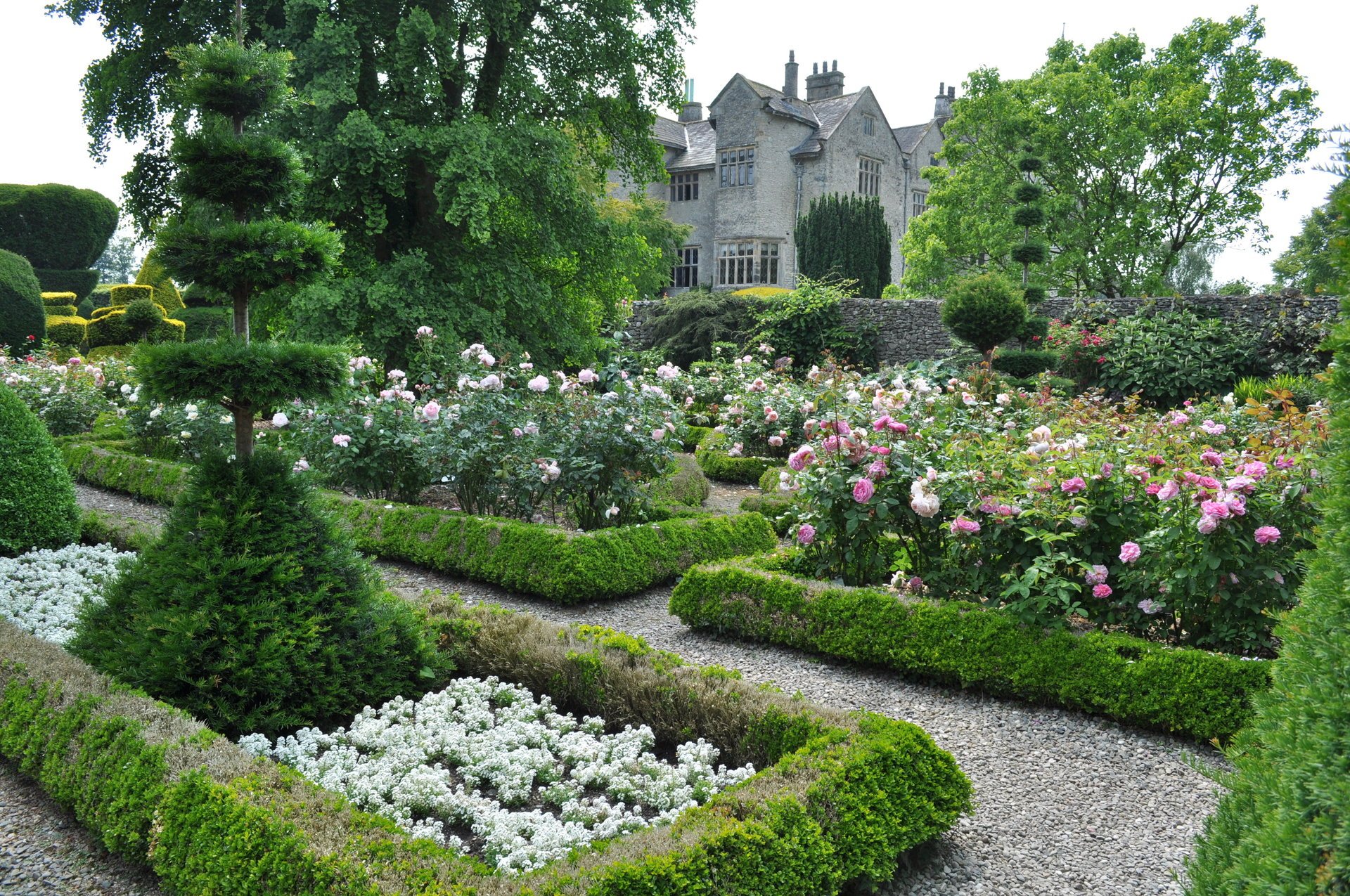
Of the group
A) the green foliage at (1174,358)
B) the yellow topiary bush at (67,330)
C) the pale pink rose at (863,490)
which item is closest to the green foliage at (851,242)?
the green foliage at (1174,358)

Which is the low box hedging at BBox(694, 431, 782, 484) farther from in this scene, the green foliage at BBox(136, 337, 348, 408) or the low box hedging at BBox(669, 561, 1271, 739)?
the green foliage at BBox(136, 337, 348, 408)

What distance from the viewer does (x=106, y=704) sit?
129 inches

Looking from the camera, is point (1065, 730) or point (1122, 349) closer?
point (1065, 730)

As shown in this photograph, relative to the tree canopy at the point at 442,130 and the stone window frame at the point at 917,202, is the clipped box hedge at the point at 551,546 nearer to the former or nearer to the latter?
the tree canopy at the point at 442,130

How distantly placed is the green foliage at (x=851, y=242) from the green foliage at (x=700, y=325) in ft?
31.3

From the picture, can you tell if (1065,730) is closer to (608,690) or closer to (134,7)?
(608,690)

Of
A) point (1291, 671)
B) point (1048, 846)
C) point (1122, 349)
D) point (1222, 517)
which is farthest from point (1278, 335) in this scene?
point (1291, 671)

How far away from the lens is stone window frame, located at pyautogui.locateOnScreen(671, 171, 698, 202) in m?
35.5

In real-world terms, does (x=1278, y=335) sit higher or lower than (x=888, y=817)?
higher

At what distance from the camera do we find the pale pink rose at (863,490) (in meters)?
4.70

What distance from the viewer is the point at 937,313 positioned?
17.3 m

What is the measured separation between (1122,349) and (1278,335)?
6.98 ft

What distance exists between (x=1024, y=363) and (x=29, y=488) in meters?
13.4

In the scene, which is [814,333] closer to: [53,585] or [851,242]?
[851,242]
